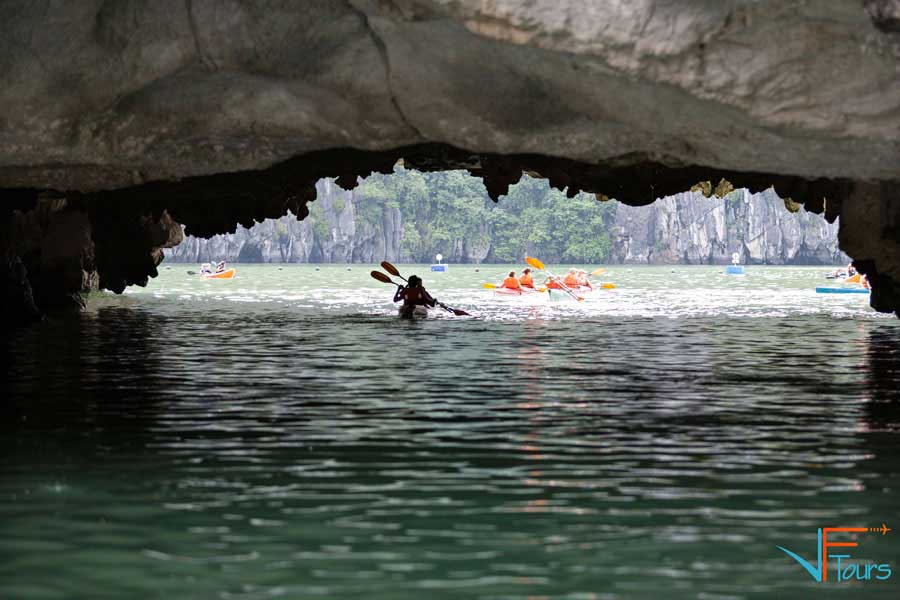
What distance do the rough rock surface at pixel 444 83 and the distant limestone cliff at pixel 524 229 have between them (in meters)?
99.9

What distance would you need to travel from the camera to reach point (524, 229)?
393 ft

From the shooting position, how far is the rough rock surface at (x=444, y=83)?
8.80m

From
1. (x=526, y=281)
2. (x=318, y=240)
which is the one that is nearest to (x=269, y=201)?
(x=526, y=281)

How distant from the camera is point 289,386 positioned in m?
13.3

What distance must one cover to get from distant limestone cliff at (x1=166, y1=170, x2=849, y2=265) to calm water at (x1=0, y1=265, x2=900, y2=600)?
97005 mm

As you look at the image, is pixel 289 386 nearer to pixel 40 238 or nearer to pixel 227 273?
pixel 40 238

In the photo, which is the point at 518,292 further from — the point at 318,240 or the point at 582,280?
the point at 318,240

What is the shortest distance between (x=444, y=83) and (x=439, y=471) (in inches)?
141

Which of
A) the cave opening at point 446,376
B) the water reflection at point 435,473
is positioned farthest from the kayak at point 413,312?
the water reflection at point 435,473

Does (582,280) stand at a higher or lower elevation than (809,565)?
higher

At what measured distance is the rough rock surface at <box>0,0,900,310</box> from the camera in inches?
347

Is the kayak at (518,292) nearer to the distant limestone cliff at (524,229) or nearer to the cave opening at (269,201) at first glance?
the cave opening at (269,201)

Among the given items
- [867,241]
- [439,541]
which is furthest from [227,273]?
[439,541]

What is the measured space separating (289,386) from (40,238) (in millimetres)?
16328
